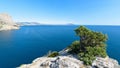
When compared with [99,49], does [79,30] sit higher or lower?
higher

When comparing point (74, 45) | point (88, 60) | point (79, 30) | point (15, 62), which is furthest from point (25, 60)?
point (88, 60)

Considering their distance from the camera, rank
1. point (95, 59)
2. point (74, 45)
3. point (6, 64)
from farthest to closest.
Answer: point (6, 64), point (74, 45), point (95, 59)

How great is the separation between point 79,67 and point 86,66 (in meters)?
2.52

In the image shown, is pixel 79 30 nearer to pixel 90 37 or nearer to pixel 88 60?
pixel 90 37

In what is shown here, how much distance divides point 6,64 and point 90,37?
120 ft

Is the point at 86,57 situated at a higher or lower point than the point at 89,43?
lower

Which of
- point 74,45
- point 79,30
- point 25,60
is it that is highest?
point 79,30

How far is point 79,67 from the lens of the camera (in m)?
48.1

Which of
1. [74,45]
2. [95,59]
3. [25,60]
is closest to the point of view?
[95,59]

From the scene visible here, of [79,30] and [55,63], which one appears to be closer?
[55,63]

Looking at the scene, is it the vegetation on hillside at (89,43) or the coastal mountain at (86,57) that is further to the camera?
the vegetation on hillside at (89,43)

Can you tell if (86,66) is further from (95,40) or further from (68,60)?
(95,40)

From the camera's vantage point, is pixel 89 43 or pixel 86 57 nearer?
pixel 86 57

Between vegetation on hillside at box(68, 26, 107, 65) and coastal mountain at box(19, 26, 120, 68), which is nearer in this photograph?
coastal mountain at box(19, 26, 120, 68)
